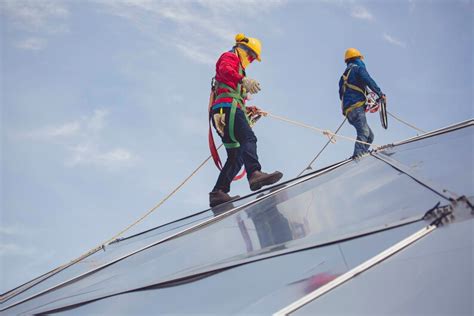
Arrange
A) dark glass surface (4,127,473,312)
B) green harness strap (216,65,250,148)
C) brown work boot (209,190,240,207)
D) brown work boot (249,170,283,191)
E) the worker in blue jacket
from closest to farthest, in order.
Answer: dark glass surface (4,127,473,312) → brown work boot (249,170,283,191) → green harness strap (216,65,250,148) → brown work boot (209,190,240,207) → the worker in blue jacket

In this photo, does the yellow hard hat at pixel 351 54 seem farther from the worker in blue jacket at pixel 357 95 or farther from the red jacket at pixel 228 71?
the red jacket at pixel 228 71

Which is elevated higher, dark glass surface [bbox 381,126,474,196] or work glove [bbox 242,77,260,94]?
work glove [bbox 242,77,260,94]

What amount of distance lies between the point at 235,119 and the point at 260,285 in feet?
12.7

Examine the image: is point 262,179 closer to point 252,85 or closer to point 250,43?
point 252,85

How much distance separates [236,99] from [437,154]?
2488mm

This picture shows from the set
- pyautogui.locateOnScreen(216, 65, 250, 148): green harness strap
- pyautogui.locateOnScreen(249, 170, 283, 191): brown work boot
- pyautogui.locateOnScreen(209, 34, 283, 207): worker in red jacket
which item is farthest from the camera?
pyautogui.locateOnScreen(216, 65, 250, 148): green harness strap

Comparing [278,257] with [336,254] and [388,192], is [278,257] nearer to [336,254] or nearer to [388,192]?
[336,254]

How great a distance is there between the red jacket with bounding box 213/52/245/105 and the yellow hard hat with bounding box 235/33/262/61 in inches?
11.7

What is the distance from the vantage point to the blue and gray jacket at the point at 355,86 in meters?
8.22

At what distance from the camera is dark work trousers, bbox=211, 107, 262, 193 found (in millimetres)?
5582

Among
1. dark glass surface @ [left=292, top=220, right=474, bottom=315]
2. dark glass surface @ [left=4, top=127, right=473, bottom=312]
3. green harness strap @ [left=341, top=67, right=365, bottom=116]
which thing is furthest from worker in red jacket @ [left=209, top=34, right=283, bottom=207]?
dark glass surface @ [left=292, top=220, right=474, bottom=315]

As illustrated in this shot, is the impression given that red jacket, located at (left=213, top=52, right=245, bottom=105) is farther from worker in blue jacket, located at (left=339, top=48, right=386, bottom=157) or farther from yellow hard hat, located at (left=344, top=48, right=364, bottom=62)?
yellow hard hat, located at (left=344, top=48, right=364, bottom=62)

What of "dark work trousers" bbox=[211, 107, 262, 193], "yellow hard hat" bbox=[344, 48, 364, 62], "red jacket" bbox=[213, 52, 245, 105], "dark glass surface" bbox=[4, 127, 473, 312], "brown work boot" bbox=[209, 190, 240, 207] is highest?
"yellow hard hat" bbox=[344, 48, 364, 62]

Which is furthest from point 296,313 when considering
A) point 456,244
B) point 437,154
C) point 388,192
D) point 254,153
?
point 254,153
